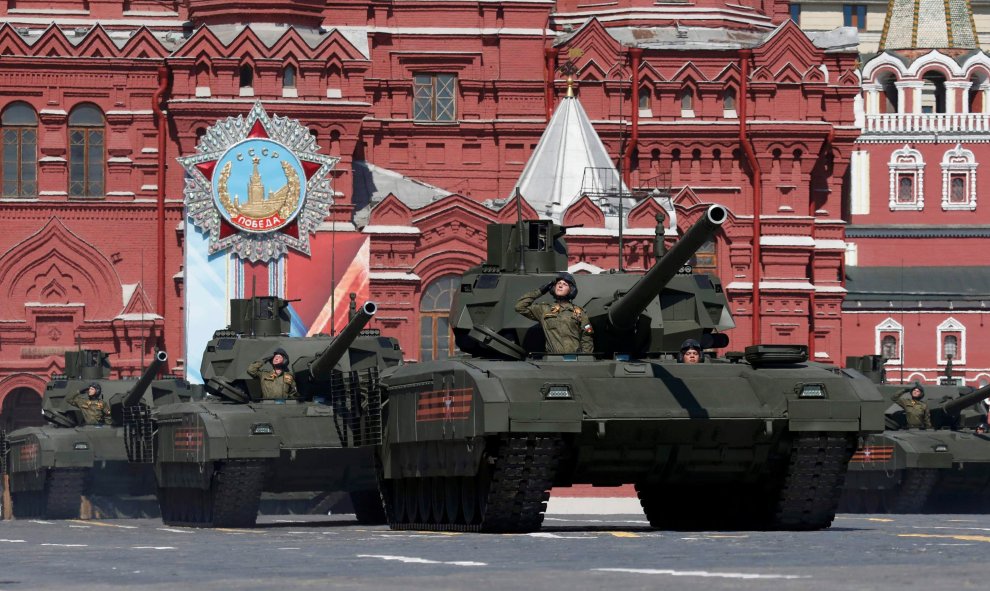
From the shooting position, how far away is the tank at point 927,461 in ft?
122

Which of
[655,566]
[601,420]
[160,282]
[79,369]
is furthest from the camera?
[160,282]

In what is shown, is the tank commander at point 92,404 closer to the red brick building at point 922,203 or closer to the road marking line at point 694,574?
the road marking line at point 694,574

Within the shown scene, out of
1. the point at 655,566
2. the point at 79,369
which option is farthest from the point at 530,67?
the point at 655,566

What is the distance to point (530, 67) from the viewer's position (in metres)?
60.5

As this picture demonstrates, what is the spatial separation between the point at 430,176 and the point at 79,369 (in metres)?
15.8

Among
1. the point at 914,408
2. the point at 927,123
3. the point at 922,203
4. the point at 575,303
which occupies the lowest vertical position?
the point at 914,408

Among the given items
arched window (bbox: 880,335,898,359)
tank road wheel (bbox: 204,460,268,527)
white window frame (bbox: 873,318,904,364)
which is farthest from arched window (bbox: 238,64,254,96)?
arched window (bbox: 880,335,898,359)

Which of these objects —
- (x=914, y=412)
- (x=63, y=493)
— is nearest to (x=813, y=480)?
(x=914, y=412)

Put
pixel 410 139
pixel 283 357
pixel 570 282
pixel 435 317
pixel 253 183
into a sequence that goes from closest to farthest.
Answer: pixel 570 282 < pixel 283 357 < pixel 253 183 < pixel 435 317 < pixel 410 139

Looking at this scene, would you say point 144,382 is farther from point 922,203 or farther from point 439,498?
point 922,203

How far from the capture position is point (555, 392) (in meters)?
22.1

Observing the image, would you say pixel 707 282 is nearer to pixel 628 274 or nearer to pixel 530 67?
pixel 628 274

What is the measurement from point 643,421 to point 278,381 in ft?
34.6

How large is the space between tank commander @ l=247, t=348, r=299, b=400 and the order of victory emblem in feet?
77.8
